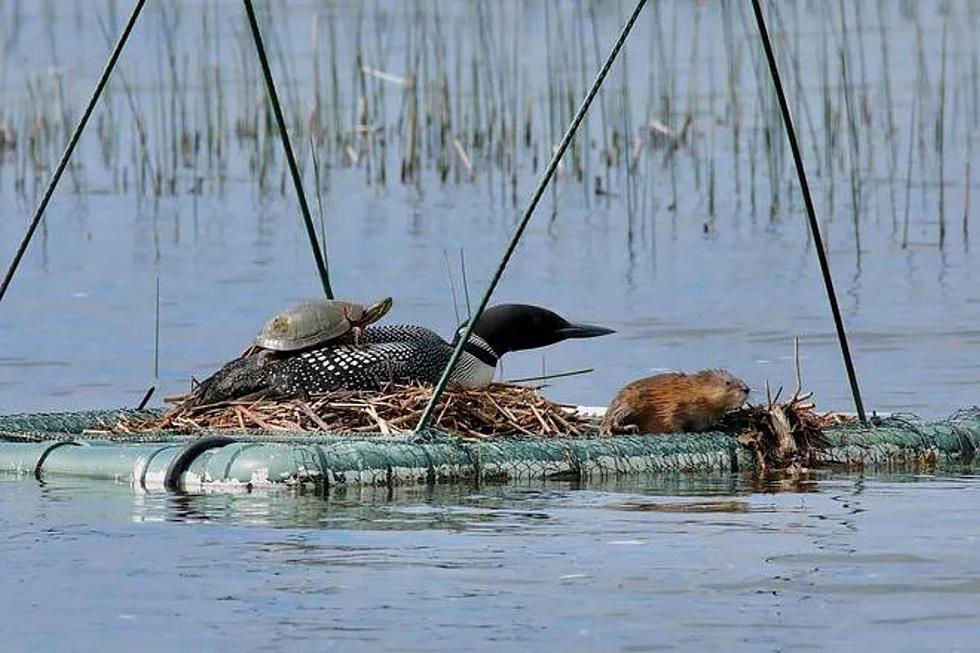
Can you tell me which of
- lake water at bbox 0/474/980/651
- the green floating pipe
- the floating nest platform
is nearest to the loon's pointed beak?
the floating nest platform

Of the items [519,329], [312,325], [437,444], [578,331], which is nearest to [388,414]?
[437,444]

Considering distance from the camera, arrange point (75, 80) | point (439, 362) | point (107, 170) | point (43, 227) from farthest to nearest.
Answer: point (75, 80)
point (107, 170)
point (43, 227)
point (439, 362)

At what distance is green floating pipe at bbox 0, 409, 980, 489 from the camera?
996 cm

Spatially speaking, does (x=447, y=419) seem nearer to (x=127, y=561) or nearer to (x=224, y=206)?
(x=127, y=561)

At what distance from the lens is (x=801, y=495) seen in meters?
10.0

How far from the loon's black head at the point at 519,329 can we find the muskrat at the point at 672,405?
0.71 m

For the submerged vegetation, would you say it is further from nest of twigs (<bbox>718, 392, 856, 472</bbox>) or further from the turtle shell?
nest of twigs (<bbox>718, 392, 856, 472</bbox>)

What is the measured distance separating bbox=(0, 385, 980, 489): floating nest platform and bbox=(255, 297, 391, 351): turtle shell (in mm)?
303

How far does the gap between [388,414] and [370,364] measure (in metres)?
0.34

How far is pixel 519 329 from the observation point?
1153 cm

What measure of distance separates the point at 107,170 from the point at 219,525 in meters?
16.3

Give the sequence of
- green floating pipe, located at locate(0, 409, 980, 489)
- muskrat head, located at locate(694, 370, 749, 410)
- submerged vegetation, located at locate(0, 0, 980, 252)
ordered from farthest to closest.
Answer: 1. submerged vegetation, located at locate(0, 0, 980, 252)
2. muskrat head, located at locate(694, 370, 749, 410)
3. green floating pipe, located at locate(0, 409, 980, 489)

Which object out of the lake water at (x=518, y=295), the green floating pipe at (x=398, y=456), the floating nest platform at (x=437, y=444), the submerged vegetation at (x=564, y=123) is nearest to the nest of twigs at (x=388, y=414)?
the floating nest platform at (x=437, y=444)

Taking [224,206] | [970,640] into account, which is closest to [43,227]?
[224,206]
